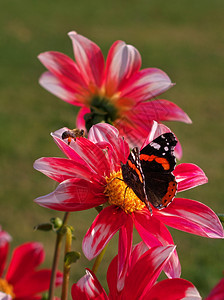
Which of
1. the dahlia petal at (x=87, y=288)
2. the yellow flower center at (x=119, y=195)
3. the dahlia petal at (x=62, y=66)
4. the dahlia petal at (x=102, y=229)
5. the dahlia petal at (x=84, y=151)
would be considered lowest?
the dahlia petal at (x=87, y=288)

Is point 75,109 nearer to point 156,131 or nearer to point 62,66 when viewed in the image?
point 62,66

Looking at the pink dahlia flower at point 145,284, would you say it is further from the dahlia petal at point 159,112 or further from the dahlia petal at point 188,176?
the dahlia petal at point 159,112

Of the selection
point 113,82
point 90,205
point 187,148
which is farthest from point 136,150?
point 187,148

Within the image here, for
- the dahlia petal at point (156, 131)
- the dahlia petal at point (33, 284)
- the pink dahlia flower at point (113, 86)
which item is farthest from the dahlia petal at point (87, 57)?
the dahlia petal at point (33, 284)

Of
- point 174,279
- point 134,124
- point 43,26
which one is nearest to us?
point 174,279

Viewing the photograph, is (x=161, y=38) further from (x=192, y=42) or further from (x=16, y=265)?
(x=16, y=265)

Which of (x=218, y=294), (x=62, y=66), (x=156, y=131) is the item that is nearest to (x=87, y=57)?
(x=62, y=66)
